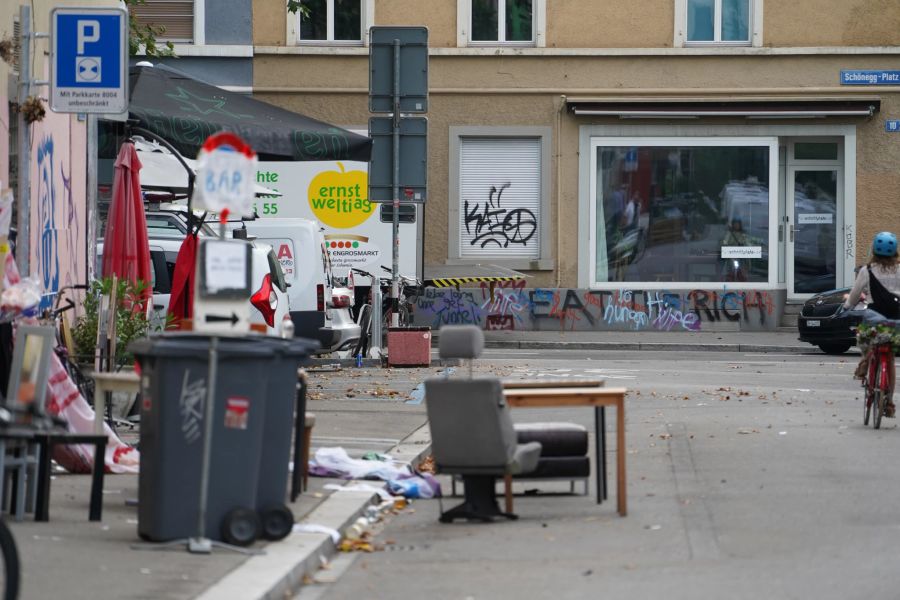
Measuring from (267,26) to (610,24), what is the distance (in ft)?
21.8

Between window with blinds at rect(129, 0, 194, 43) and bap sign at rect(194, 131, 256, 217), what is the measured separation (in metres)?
23.9

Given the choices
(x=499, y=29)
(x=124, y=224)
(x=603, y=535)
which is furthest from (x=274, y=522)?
(x=499, y=29)

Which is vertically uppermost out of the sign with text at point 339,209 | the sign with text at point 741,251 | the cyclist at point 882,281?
the sign with text at point 339,209

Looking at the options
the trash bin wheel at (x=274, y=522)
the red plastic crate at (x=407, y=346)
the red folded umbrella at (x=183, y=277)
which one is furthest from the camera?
the red plastic crate at (x=407, y=346)

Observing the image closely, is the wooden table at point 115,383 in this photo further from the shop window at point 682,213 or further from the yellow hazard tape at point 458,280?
the shop window at point 682,213

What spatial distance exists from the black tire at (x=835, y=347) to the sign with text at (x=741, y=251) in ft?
17.6

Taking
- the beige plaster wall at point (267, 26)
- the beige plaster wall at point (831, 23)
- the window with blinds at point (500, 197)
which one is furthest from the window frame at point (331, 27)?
the beige plaster wall at point (831, 23)

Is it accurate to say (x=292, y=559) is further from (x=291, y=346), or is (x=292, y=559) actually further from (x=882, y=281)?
(x=882, y=281)

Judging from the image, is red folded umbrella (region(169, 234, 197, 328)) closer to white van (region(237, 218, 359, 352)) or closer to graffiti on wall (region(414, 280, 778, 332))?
white van (region(237, 218, 359, 352))

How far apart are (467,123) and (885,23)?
8.08 m

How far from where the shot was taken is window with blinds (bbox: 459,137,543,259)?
30.6 m

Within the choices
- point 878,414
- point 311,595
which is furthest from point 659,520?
point 878,414

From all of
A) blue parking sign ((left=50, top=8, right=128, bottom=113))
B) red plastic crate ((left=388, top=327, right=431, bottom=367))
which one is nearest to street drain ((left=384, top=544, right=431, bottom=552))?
blue parking sign ((left=50, top=8, right=128, bottom=113))

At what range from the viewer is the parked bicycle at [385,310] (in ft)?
71.5
